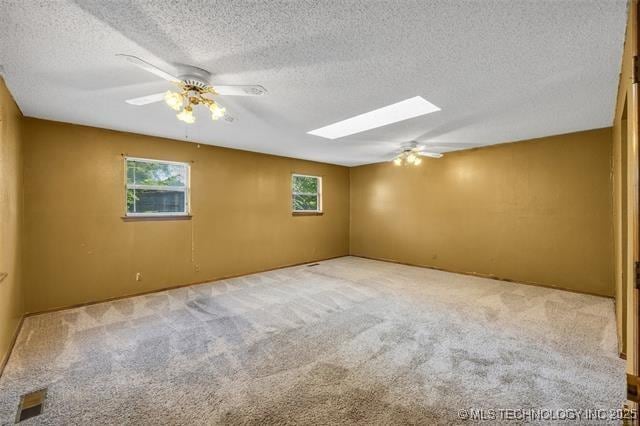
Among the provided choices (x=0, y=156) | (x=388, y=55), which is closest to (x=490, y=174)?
(x=388, y=55)

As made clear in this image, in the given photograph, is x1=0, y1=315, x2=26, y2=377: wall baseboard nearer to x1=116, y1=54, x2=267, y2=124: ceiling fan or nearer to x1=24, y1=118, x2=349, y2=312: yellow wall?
x1=24, y1=118, x2=349, y2=312: yellow wall

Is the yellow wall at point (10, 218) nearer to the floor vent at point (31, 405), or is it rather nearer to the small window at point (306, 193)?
the floor vent at point (31, 405)

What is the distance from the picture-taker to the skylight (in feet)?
10.1

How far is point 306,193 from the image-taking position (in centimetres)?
675

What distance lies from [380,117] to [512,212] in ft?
10.4

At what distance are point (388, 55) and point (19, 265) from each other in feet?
14.7

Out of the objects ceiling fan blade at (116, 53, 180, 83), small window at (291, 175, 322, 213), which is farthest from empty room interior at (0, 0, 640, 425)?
small window at (291, 175, 322, 213)

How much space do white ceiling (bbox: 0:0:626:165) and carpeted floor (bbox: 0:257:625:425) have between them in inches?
95.8

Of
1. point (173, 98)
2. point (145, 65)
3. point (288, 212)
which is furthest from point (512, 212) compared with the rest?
point (145, 65)

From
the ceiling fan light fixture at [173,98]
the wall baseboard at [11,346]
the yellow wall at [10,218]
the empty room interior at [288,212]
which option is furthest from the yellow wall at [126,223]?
the ceiling fan light fixture at [173,98]

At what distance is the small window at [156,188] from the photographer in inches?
167

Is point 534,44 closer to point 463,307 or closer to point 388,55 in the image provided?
point 388,55

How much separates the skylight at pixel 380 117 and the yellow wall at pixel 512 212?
2.62m

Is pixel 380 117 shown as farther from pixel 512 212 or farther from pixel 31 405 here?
pixel 31 405
